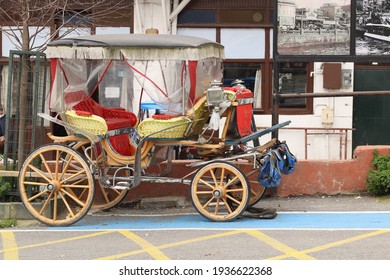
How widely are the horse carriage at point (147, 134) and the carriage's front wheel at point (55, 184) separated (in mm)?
13

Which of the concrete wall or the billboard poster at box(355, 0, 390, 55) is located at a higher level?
the billboard poster at box(355, 0, 390, 55)

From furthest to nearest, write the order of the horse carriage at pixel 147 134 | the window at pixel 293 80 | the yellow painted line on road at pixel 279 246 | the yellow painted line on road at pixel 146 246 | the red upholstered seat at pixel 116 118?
the window at pixel 293 80 → the red upholstered seat at pixel 116 118 → the horse carriage at pixel 147 134 → the yellow painted line on road at pixel 146 246 → the yellow painted line on road at pixel 279 246

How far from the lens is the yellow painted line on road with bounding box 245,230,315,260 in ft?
25.0

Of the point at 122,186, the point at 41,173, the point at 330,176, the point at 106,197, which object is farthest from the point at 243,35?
the point at 41,173

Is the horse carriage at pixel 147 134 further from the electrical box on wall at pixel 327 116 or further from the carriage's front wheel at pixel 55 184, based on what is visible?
the electrical box on wall at pixel 327 116

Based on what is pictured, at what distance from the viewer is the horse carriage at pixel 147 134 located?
9.26 metres

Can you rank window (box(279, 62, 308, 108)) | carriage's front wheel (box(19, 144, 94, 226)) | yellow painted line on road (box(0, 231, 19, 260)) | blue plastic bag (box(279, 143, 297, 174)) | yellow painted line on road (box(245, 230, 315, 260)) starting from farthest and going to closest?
window (box(279, 62, 308, 108)) < blue plastic bag (box(279, 143, 297, 174)) < carriage's front wheel (box(19, 144, 94, 226)) < yellow painted line on road (box(0, 231, 19, 260)) < yellow painted line on road (box(245, 230, 315, 260))

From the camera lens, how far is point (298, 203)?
1068 centimetres

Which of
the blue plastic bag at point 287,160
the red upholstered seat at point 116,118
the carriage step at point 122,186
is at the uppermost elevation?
the red upholstered seat at point 116,118

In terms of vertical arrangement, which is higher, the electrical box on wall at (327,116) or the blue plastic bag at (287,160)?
the electrical box on wall at (327,116)

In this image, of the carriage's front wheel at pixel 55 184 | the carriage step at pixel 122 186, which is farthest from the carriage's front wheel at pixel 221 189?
the carriage's front wheel at pixel 55 184

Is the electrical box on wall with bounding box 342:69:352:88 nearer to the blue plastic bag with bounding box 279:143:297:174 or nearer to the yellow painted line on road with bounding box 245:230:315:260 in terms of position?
the blue plastic bag with bounding box 279:143:297:174

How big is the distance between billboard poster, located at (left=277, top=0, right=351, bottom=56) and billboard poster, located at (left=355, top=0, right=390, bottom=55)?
0.57 ft

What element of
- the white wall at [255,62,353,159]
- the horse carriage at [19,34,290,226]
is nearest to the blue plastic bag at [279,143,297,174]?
the horse carriage at [19,34,290,226]
